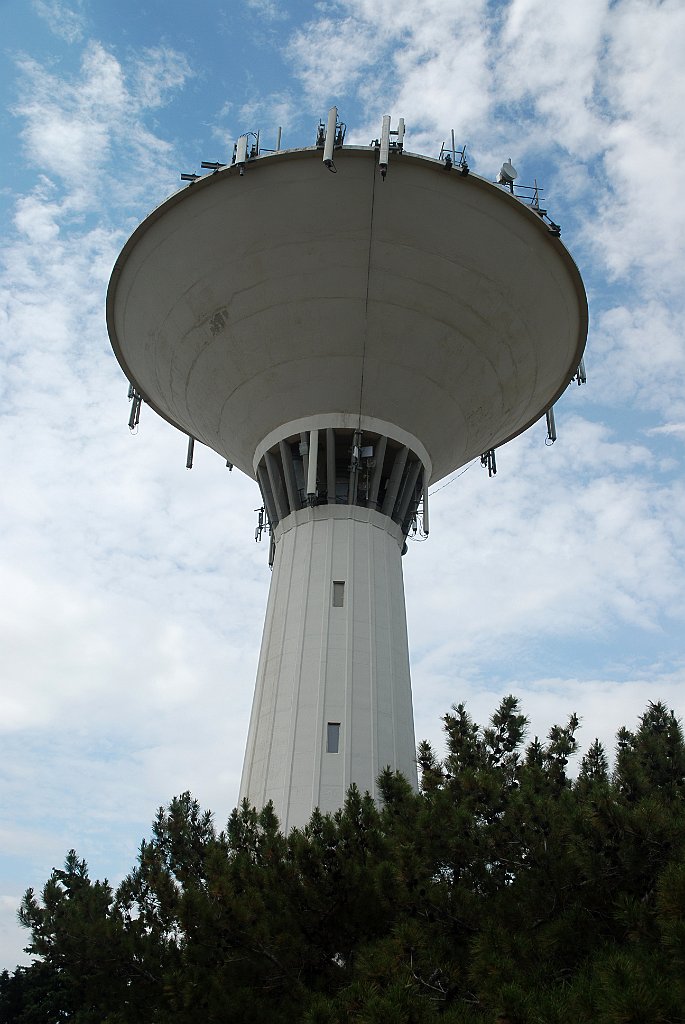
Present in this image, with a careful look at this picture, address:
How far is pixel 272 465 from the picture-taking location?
17859 mm

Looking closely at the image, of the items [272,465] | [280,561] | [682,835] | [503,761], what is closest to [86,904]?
[503,761]

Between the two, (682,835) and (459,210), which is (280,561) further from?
(682,835)

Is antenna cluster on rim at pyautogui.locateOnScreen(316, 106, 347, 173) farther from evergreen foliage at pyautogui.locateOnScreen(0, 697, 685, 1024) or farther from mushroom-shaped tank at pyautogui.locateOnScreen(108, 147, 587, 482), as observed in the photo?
evergreen foliage at pyautogui.locateOnScreen(0, 697, 685, 1024)

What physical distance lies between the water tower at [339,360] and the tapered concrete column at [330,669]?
4 centimetres

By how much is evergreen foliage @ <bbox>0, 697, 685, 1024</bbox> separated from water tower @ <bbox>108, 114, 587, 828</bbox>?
170 inches

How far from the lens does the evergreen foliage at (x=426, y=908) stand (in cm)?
683

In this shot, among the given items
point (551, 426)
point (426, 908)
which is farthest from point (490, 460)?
point (426, 908)

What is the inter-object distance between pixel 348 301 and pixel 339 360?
3.73ft

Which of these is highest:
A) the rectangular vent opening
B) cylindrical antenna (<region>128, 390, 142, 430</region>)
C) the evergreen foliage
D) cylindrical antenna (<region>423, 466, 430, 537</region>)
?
cylindrical antenna (<region>128, 390, 142, 430</region>)

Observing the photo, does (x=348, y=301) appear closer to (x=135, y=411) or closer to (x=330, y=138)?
(x=330, y=138)

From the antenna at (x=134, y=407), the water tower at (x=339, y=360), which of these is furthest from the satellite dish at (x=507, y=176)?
the antenna at (x=134, y=407)

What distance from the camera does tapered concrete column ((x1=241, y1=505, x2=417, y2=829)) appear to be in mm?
14430

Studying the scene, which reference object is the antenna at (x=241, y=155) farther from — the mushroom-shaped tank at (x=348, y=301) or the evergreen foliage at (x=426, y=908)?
the evergreen foliage at (x=426, y=908)

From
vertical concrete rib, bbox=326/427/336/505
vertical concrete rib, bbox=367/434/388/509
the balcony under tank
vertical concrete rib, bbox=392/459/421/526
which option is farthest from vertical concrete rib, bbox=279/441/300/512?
vertical concrete rib, bbox=392/459/421/526
